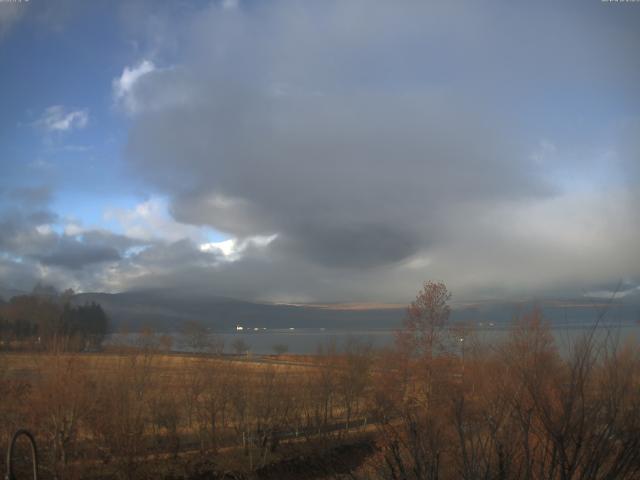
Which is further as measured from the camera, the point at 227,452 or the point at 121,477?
the point at 227,452

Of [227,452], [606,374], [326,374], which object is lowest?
[227,452]

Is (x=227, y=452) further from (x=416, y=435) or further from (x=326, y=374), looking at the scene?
(x=416, y=435)

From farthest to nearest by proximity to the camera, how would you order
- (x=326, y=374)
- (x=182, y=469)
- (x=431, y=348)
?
1. (x=326, y=374)
2. (x=431, y=348)
3. (x=182, y=469)

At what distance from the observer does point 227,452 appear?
35094mm

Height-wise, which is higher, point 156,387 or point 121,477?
point 156,387

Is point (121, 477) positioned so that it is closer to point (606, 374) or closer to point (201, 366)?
point (201, 366)

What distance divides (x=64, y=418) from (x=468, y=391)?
68.5ft

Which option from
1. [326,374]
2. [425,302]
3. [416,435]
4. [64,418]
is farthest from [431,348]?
[416,435]

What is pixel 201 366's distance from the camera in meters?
40.0

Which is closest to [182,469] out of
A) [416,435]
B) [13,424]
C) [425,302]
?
[13,424]

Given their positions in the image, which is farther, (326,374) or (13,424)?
(326,374)

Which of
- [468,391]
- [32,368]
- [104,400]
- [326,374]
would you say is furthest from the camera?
[326,374]

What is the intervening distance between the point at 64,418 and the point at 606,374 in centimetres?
2661

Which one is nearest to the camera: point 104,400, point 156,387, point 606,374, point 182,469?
point 606,374
